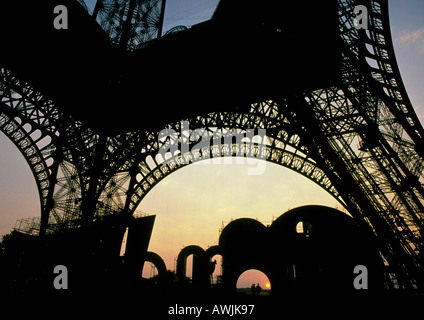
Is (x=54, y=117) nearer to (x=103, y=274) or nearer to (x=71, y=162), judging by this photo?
(x=71, y=162)

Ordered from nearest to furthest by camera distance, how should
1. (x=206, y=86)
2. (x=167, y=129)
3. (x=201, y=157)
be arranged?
(x=206, y=86) < (x=167, y=129) < (x=201, y=157)

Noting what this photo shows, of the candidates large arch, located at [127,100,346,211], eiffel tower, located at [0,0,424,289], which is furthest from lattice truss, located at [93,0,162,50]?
large arch, located at [127,100,346,211]

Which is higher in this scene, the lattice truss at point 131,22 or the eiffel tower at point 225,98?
the lattice truss at point 131,22

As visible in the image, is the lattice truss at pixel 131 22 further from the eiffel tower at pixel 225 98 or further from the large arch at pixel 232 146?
the large arch at pixel 232 146

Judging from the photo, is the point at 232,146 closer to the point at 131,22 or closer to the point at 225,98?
the point at 225,98

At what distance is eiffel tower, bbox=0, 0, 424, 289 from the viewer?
14508mm

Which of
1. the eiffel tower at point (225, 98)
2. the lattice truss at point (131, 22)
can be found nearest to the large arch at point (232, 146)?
the eiffel tower at point (225, 98)

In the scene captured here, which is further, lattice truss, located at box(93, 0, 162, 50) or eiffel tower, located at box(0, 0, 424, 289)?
lattice truss, located at box(93, 0, 162, 50)

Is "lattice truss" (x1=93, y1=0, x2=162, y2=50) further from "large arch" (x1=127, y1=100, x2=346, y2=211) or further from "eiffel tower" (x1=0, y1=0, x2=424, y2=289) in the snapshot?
"large arch" (x1=127, y1=100, x2=346, y2=211)

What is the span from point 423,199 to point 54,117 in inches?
1100

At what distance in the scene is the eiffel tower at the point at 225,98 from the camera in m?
14.5

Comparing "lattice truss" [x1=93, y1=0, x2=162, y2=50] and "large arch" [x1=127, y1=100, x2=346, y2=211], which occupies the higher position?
"lattice truss" [x1=93, y1=0, x2=162, y2=50]
